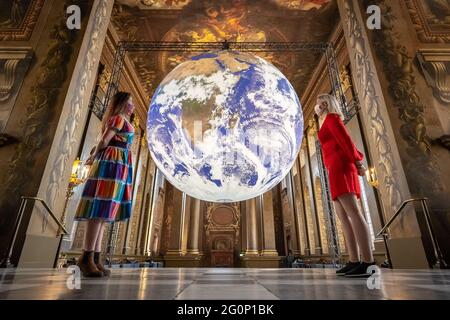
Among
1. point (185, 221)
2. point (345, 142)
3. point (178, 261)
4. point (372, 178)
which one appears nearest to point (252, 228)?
point (185, 221)

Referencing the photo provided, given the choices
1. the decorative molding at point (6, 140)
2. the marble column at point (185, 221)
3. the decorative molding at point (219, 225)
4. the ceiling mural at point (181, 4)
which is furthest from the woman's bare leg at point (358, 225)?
the decorative molding at point (219, 225)

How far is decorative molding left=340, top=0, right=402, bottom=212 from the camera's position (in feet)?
13.2

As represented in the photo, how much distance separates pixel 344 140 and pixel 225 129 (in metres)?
1.57

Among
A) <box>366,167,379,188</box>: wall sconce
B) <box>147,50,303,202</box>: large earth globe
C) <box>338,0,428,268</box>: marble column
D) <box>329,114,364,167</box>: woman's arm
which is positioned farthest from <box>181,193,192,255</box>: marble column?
<box>329,114,364,167</box>: woman's arm

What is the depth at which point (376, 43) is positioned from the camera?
4.82m

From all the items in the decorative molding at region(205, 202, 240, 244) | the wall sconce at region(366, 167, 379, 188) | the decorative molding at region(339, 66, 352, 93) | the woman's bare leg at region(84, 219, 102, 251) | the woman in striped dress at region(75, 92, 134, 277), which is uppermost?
the decorative molding at region(339, 66, 352, 93)

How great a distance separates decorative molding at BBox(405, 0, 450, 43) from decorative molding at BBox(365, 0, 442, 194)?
691 millimetres

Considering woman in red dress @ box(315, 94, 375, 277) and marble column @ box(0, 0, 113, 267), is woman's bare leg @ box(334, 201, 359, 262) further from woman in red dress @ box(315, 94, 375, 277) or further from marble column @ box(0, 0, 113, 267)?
marble column @ box(0, 0, 113, 267)

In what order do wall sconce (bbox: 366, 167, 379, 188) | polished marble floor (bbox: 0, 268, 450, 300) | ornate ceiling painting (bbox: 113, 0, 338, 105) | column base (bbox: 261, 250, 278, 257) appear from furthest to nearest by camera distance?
column base (bbox: 261, 250, 278, 257) < ornate ceiling painting (bbox: 113, 0, 338, 105) < wall sconce (bbox: 366, 167, 379, 188) < polished marble floor (bbox: 0, 268, 450, 300)

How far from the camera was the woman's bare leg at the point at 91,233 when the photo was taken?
6.32ft

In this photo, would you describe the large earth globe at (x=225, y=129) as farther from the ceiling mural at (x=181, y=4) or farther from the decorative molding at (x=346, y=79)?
the ceiling mural at (x=181, y=4)

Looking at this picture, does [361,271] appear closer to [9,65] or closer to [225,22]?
[9,65]

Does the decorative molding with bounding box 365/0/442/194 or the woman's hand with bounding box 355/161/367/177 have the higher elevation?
the decorative molding with bounding box 365/0/442/194
